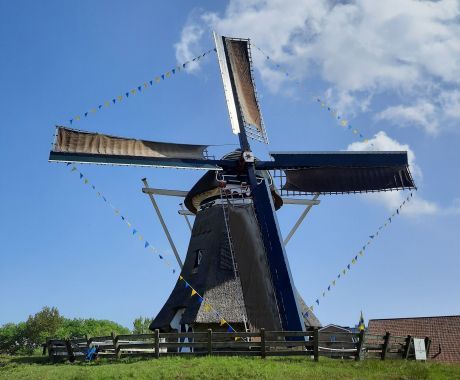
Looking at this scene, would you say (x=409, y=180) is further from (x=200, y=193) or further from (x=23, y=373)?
(x=23, y=373)

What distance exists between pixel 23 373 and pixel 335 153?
1487cm

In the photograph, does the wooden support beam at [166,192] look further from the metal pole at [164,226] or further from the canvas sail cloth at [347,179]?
the canvas sail cloth at [347,179]

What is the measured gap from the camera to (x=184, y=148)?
22.4m

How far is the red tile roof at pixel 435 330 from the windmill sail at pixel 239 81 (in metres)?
14.7

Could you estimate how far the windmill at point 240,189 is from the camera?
19.3 meters

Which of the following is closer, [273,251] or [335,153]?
[273,251]

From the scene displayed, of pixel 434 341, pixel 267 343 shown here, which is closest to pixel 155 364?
pixel 267 343

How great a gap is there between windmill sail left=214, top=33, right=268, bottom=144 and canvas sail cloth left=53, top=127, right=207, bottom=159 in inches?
118

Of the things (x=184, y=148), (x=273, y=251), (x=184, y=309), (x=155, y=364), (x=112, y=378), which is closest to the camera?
(x=112, y=378)

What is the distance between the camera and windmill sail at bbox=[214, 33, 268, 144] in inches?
945

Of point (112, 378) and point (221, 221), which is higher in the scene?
point (221, 221)

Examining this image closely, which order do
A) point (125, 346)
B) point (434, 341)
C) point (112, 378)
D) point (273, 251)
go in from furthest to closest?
point (434, 341), point (273, 251), point (125, 346), point (112, 378)

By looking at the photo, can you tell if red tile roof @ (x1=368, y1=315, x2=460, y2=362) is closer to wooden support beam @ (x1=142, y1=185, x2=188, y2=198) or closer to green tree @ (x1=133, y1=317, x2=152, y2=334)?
wooden support beam @ (x1=142, y1=185, x2=188, y2=198)

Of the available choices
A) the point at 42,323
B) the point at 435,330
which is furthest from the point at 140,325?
the point at 435,330
